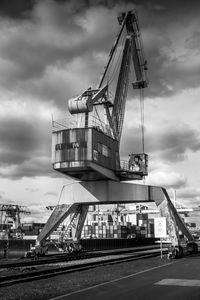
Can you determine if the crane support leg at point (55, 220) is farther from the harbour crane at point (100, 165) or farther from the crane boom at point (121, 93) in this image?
the crane boom at point (121, 93)

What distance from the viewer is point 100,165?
138ft

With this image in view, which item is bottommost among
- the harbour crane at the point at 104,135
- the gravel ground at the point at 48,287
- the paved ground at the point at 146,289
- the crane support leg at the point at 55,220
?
the gravel ground at the point at 48,287

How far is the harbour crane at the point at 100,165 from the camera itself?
40369 mm

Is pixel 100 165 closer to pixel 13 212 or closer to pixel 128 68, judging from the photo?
pixel 128 68

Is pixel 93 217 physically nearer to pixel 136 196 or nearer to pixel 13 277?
pixel 136 196

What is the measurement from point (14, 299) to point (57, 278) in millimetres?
6595

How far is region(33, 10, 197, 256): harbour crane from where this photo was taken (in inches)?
1589

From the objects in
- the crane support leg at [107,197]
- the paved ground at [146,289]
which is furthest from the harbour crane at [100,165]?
the paved ground at [146,289]

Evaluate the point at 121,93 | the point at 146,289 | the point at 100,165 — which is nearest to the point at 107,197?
the point at 100,165

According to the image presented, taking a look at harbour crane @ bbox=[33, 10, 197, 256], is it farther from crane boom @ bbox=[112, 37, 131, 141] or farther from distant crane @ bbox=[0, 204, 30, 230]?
distant crane @ bbox=[0, 204, 30, 230]

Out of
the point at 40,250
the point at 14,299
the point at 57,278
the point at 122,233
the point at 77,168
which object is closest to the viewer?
the point at 14,299

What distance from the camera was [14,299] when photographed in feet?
46.0

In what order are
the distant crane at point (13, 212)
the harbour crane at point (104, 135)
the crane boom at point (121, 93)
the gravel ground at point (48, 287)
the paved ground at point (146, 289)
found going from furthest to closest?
1. the distant crane at point (13, 212)
2. the crane boom at point (121, 93)
3. the harbour crane at point (104, 135)
4. the gravel ground at point (48, 287)
5. the paved ground at point (146, 289)

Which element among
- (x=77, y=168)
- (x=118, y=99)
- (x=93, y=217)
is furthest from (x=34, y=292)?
(x=93, y=217)
